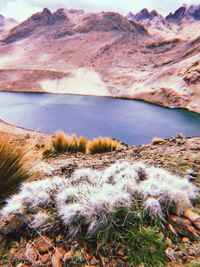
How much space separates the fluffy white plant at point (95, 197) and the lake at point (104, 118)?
7.53 meters

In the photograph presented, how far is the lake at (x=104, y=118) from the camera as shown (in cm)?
1141

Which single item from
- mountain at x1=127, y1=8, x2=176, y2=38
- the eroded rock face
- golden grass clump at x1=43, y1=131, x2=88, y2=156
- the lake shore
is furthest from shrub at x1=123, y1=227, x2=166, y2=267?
mountain at x1=127, y1=8, x2=176, y2=38

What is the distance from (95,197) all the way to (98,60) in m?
32.8

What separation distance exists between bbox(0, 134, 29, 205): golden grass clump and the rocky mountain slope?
51.7 ft

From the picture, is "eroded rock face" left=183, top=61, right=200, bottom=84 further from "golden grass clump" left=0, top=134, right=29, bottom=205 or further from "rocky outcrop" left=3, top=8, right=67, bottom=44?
"rocky outcrop" left=3, top=8, right=67, bottom=44

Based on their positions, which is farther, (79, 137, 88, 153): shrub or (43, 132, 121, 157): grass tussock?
(79, 137, 88, 153): shrub

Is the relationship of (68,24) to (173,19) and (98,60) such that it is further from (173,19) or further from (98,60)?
(173,19)

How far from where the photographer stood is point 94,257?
157cm

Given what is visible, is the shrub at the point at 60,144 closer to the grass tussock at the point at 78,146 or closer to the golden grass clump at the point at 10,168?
the grass tussock at the point at 78,146


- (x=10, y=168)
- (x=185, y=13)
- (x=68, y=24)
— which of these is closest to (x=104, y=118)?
(x=10, y=168)

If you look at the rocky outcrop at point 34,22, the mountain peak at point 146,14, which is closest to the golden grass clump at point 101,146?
the rocky outcrop at point 34,22

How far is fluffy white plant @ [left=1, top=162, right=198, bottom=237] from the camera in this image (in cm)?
179

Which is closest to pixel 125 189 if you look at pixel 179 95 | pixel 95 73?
pixel 179 95

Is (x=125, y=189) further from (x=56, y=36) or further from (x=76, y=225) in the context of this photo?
(x=56, y=36)
